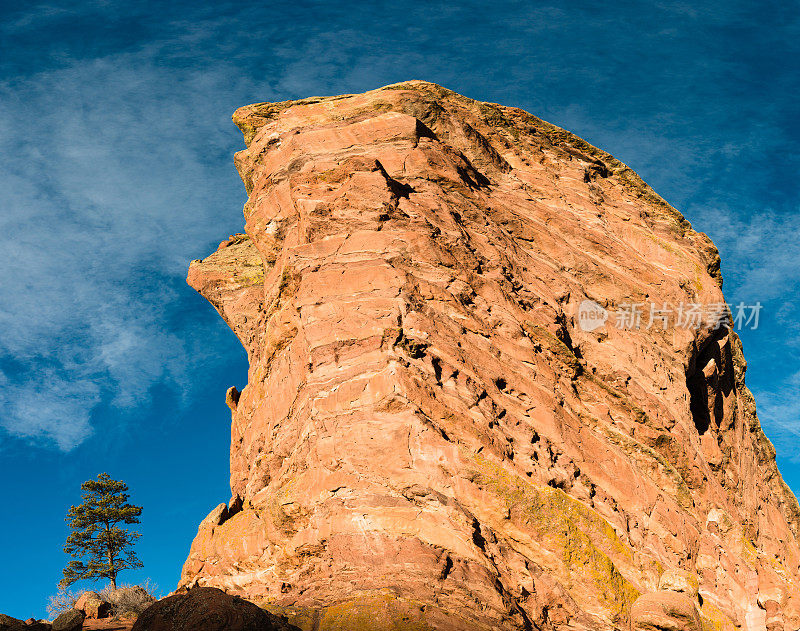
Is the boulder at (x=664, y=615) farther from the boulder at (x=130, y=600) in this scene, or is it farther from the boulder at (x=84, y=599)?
the boulder at (x=84, y=599)

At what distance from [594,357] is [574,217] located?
7.48 metres

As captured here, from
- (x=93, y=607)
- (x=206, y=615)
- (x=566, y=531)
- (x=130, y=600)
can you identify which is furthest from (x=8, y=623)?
(x=566, y=531)

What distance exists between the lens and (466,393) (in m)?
21.9

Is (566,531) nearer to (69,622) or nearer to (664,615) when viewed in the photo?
(664,615)

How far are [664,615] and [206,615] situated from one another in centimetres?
1232

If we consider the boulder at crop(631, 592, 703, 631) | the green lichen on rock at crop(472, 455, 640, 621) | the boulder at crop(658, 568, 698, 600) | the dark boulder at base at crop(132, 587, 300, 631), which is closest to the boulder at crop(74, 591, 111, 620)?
the dark boulder at base at crop(132, 587, 300, 631)

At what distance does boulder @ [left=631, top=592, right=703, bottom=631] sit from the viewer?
18.9 metres

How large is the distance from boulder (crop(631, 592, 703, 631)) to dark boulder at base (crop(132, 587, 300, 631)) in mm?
10064

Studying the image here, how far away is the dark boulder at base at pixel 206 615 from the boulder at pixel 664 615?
33.0ft

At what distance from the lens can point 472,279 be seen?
1007 inches

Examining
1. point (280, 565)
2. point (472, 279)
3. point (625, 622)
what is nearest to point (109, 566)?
point (280, 565)

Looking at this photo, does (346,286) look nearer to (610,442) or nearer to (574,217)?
(610,442)

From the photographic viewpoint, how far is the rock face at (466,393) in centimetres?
1920

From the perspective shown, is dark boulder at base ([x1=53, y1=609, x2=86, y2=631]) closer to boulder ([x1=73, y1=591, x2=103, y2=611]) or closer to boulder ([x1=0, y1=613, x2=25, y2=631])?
boulder ([x1=0, y1=613, x2=25, y2=631])
